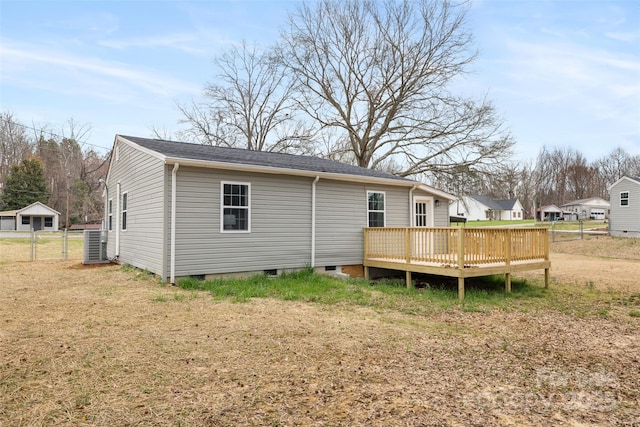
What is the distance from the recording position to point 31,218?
35281mm

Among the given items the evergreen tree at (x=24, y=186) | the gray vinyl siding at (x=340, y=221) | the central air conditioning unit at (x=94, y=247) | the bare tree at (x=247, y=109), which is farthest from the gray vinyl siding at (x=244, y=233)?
the evergreen tree at (x=24, y=186)

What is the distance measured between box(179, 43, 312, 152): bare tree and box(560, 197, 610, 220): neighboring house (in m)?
43.5

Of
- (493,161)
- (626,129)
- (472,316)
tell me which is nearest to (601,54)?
(493,161)

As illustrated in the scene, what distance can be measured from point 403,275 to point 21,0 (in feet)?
46.7

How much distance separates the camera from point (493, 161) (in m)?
20.4

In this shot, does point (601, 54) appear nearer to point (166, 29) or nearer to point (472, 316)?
point (472, 316)

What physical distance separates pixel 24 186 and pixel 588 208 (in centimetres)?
6678

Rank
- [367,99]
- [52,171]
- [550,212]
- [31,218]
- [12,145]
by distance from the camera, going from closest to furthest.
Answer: [367,99] < [31,218] < [12,145] < [52,171] < [550,212]


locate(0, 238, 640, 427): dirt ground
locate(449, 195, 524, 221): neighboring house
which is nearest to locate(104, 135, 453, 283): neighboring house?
locate(0, 238, 640, 427): dirt ground

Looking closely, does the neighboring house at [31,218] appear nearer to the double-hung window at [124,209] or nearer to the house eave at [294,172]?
the double-hung window at [124,209]

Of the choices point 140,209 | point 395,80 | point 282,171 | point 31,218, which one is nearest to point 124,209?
point 140,209

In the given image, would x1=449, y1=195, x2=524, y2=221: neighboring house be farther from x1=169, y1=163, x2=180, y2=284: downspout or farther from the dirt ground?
the dirt ground

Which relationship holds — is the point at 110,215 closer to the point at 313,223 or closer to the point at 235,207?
the point at 235,207

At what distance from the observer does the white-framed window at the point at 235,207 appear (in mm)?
Result: 9102
